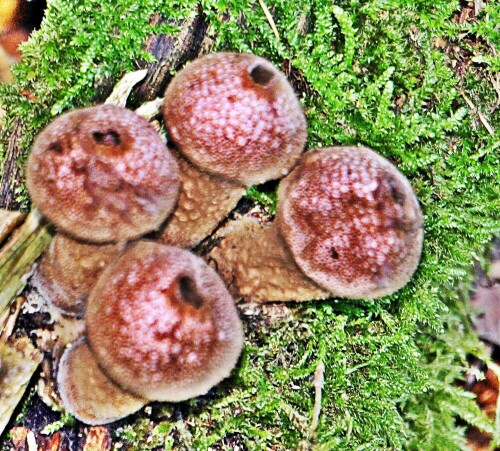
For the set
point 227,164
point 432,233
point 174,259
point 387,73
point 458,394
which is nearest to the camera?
point 174,259

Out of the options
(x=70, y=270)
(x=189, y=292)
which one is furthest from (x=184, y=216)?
(x=189, y=292)

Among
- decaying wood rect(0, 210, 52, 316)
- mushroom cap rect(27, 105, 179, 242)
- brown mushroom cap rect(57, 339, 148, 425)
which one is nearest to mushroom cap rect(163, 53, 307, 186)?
mushroom cap rect(27, 105, 179, 242)

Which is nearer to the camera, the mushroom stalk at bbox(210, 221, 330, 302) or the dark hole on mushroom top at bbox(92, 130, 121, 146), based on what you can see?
the dark hole on mushroom top at bbox(92, 130, 121, 146)

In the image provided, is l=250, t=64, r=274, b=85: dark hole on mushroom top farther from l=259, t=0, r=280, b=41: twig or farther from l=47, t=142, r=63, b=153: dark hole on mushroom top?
l=47, t=142, r=63, b=153: dark hole on mushroom top

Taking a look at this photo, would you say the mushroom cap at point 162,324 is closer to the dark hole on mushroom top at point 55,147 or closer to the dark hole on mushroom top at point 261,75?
the dark hole on mushroom top at point 55,147

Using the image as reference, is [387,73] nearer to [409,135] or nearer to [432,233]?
[409,135]

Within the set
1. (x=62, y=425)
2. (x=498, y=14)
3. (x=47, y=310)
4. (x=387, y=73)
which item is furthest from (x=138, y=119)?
(x=498, y=14)
